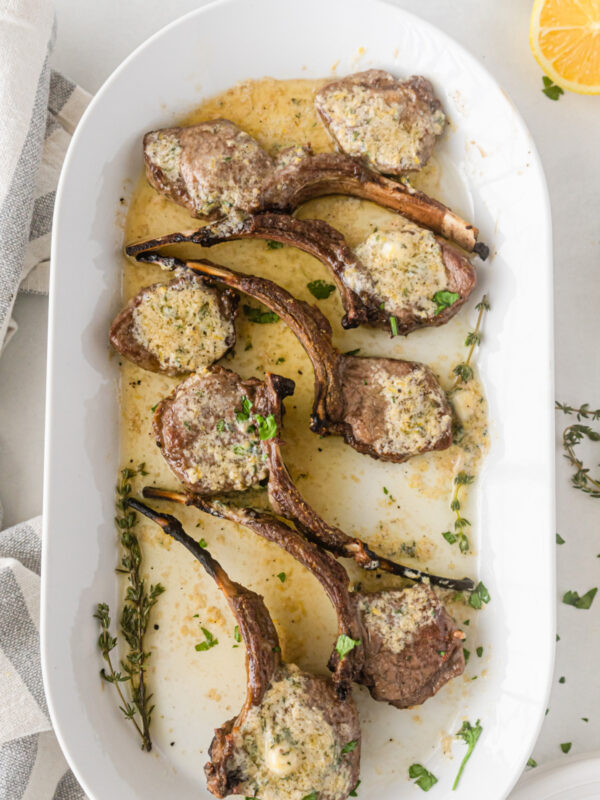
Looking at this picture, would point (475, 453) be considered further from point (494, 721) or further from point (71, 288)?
point (71, 288)

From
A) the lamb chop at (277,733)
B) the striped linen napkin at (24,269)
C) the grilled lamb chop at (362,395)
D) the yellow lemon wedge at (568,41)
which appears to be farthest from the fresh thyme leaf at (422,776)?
the yellow lemon wedge at (568,41)

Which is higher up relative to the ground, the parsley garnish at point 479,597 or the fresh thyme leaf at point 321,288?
the fresh thyme leaf at point 321,288

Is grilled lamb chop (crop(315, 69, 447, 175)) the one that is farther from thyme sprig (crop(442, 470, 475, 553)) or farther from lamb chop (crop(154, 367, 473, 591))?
thyme sprig (crop(442, 470, 475, 553))

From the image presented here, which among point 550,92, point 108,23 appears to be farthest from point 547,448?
point 108,23

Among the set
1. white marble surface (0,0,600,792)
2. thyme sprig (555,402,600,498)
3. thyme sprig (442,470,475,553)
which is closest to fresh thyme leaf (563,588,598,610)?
white marble surface (0,0,600,792)

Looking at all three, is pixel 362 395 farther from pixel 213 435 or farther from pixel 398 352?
pixel 213 435

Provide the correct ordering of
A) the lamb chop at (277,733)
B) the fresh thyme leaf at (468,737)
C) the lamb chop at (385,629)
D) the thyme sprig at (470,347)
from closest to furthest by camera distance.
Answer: the lamb chop at (277,733)
the lamb chop at (385,629)
the fresh thyme leaf at (468,737)
the thyme sprig at (470,347)

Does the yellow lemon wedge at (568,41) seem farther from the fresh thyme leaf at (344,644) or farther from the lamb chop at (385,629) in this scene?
the fresh thyme leaf at (344,644)

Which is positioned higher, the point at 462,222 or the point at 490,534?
→ the point at 462,222
